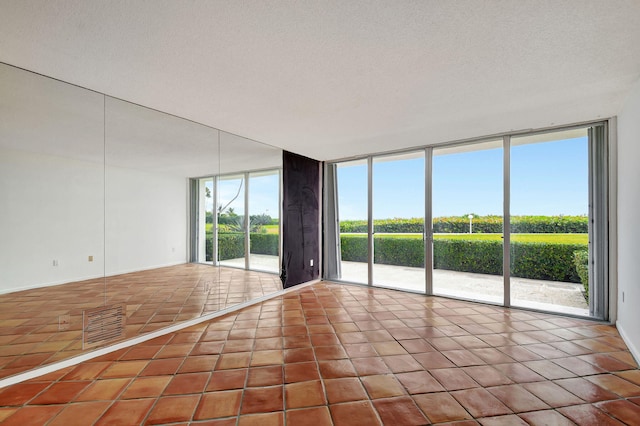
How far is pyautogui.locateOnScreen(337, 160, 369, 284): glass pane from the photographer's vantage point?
5219mm

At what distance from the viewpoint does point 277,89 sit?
2.47 metres

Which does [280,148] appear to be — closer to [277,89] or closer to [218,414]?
[277,89]

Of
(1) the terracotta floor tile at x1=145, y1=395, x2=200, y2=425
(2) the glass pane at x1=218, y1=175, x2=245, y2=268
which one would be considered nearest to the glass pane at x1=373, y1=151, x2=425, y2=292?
(2) the glass pane at x1=218, y1=175, x2=245, y2=268

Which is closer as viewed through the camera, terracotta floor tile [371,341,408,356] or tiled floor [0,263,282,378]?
tiled floor [0,263,282,378]

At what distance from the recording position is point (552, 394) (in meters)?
1.93

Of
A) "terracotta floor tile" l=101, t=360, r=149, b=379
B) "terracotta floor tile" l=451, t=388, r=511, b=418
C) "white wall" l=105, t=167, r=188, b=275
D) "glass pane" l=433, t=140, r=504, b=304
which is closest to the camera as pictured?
"terracotta floor tile" l=451, t=388, r=511, b=418

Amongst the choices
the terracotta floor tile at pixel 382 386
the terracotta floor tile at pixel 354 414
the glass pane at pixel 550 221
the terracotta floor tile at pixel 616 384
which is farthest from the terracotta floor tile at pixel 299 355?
the glass pane at pixel 550 221

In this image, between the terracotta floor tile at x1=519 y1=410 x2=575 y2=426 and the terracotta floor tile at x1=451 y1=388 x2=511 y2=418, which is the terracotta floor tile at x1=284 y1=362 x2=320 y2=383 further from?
the terracotta floor tile at x1=519 y1=410 x2=575 y2=426

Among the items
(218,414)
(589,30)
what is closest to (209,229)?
(218,414)

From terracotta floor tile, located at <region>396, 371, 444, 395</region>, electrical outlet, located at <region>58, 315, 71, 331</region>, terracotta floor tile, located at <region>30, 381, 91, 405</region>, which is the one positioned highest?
electrical outlet, located at <region>58, 315, 71, 331</region>

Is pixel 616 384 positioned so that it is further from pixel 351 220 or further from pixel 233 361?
pixel 351 220

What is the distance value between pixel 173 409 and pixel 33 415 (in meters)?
0.86

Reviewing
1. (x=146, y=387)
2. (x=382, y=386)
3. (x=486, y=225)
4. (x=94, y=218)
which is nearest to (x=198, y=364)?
(x=146, y=387)

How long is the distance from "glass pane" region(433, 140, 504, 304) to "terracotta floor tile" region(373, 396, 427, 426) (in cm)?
282
